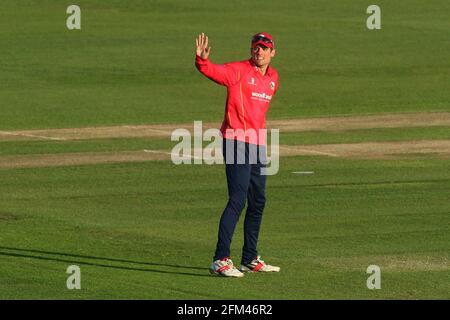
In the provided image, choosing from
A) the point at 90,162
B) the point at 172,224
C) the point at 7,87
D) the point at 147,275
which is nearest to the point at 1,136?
the point at 90,162

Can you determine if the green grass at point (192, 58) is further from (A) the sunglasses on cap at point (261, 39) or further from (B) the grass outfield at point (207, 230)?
(A) the sunglasses on cap at point (261, 39)

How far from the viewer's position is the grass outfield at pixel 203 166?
1644cm

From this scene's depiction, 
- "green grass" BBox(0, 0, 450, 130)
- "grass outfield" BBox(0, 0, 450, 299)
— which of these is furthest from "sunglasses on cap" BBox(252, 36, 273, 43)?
"green grass" BBox(0, 0, 450, 130)

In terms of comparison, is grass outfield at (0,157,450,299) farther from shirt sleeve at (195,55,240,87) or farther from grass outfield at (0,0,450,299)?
shirt sleeve at (195,55,240,87)

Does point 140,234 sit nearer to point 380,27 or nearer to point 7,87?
point 7,87

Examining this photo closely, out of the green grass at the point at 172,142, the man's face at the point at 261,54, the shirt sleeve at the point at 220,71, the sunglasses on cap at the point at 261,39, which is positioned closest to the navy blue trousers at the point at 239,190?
the shirt sleeve at the point at 220,71

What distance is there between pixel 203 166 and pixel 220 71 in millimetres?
10181

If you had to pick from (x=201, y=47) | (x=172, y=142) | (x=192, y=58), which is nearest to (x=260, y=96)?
(x=201, y=47)

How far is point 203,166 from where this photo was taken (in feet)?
86.3

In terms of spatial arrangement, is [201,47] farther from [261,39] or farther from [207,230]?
[207,230]

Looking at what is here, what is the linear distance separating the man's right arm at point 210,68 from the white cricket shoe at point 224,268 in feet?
6.04
